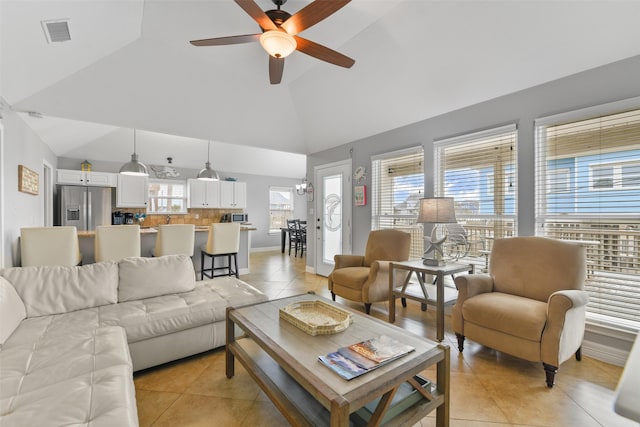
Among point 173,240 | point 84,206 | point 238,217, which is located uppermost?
point 84,206

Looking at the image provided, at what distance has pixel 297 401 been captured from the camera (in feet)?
4.91

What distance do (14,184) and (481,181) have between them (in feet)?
16.6

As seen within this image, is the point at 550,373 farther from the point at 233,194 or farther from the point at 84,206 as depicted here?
the point at 84,206

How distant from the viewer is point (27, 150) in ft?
12.0

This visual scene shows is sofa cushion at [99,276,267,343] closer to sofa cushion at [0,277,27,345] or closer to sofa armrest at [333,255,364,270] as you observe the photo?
sofa cushion at [0,277,27,345]


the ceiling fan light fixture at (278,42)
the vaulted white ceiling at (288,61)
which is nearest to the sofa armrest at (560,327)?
the vaulted white ceiling at (288,61)

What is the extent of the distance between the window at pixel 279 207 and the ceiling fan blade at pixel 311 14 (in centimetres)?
710

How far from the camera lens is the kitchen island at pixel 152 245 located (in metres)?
3.96

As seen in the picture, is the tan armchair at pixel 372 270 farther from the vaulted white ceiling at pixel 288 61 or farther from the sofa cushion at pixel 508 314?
the vaulted white ceiling at pixel 288 61

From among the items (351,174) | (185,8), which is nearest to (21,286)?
(185,8)

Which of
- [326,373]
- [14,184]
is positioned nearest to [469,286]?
[326,373]

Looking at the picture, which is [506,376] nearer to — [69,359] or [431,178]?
[431,178]

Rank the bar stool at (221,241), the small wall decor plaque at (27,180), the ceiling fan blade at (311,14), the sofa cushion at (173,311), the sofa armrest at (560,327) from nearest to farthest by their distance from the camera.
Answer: the ceiling fan blade at (311,14)
the sofa armrest at (560,327)
the sofa cushion at (173,311)
the small wall decor plaque at (27,180)
the bar stool at (221,241)

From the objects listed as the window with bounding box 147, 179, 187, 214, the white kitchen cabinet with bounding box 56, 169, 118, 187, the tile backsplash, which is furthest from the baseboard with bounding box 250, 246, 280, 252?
the white kitchen cabinet with bounding box 56, 169, 118, 187
